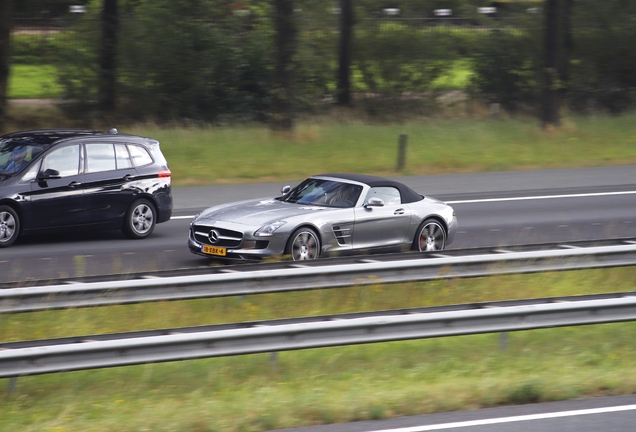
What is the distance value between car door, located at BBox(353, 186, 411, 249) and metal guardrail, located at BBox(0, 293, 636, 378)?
4821 mm

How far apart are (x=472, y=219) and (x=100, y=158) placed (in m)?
6.79

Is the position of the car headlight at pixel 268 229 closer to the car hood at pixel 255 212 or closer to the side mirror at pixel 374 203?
the car hood at pixel 255 212

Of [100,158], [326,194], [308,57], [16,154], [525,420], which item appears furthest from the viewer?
[308,57]

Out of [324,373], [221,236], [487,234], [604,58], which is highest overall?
[604,58]

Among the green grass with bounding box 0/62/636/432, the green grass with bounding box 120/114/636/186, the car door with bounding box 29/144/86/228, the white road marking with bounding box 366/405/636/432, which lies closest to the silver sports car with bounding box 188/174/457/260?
the green grass with bounding box 0/62/636/432

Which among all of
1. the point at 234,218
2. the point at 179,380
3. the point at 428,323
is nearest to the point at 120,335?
the point at 179,380

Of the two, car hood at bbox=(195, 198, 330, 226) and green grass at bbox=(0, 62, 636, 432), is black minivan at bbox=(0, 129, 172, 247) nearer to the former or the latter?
car hood at bbox=(195, 198, 330, 226)

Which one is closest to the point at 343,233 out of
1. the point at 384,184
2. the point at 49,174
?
the point at 384,184

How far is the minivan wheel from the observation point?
45.6ft

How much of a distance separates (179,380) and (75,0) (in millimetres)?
28305

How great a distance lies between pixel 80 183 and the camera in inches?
575

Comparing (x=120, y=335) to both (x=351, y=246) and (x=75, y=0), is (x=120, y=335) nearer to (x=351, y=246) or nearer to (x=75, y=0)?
(x=351, y=246)

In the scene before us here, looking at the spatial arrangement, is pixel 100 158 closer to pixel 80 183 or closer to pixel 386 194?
pixel 80 183

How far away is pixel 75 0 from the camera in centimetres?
3400
